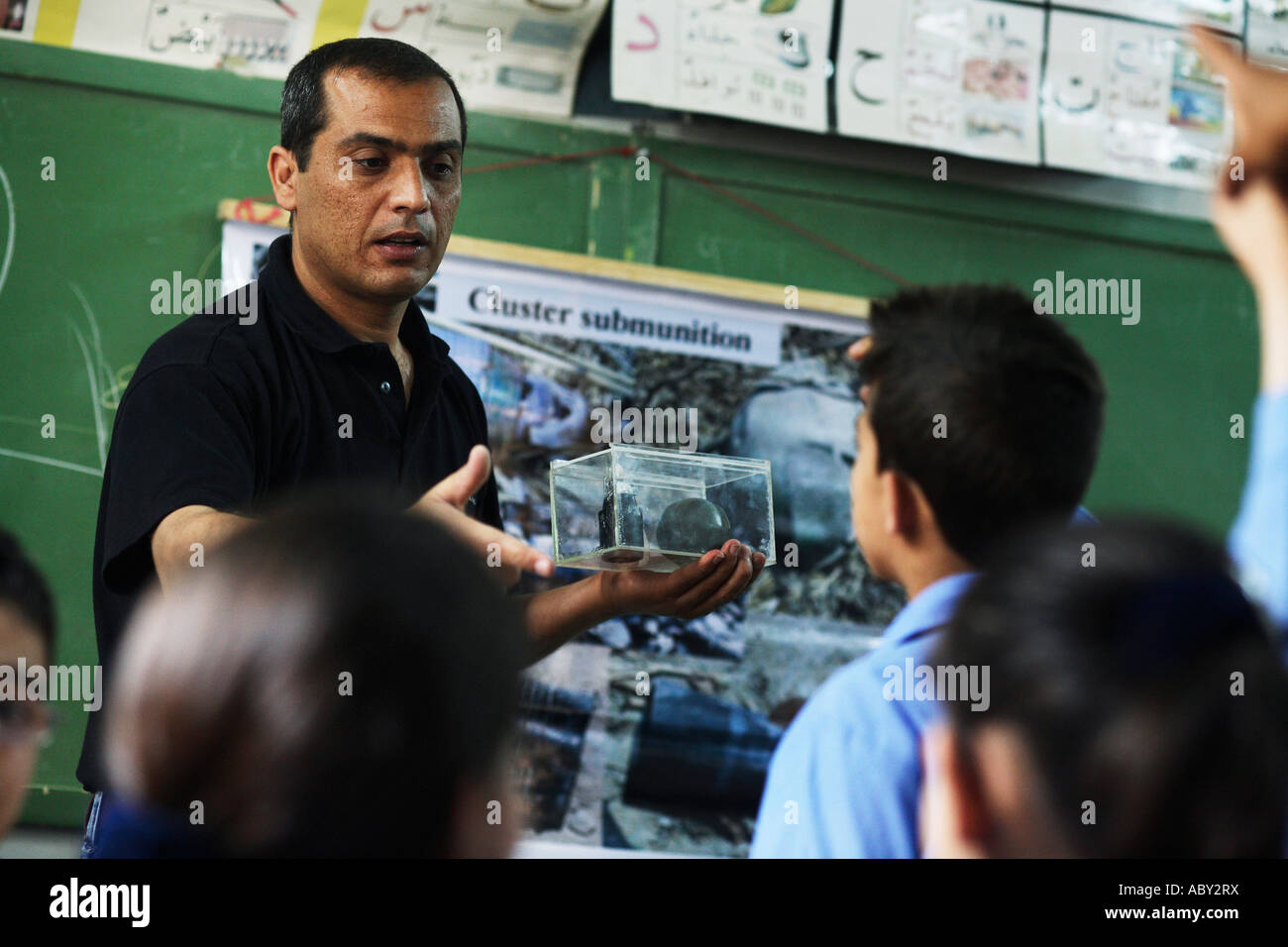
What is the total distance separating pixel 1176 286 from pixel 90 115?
2401 mm

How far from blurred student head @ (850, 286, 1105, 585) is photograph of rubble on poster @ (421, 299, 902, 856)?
1.52 meters

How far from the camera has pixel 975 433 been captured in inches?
46.5

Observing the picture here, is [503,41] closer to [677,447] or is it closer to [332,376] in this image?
[677,447]

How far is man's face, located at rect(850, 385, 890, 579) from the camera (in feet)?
4.04

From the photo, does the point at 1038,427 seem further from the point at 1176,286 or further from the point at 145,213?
the point at 1176,286

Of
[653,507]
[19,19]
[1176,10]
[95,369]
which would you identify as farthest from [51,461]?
[1176,10]

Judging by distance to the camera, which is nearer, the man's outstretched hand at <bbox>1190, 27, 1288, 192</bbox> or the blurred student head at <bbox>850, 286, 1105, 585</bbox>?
the man's outstretched hand at <bbox>1190, 27, 1288, 192</bbox>

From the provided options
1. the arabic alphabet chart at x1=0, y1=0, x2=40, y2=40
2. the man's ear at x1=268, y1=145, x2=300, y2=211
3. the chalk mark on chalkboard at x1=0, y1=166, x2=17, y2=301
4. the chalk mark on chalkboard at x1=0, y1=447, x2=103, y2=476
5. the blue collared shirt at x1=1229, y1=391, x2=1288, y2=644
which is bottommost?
the blue collared shirt at x1=1229, y1=391, x2=1288, y2=644

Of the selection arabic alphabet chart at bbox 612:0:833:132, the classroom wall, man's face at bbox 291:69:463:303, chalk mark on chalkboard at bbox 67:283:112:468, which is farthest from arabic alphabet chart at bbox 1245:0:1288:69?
chalk mark on chalkboard at bbox 67:283:112:468

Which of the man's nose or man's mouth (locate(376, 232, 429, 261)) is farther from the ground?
the man's nose

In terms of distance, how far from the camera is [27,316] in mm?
2551

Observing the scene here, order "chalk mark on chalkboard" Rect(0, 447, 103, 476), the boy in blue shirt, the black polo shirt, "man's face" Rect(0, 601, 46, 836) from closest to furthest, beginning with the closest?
"man's face" Rect(0, 601, 46, 836)
the boy in blue shirt
the black polo shirt
"chalk mark on chalkboard" Rect(0, 447, 103, 476)

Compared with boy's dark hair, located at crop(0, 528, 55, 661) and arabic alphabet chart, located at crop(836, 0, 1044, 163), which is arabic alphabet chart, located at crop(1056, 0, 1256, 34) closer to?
arabic alphabet chart, located at crop(836, 0, 1044, 163)

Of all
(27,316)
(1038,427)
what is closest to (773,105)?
(27,316)
